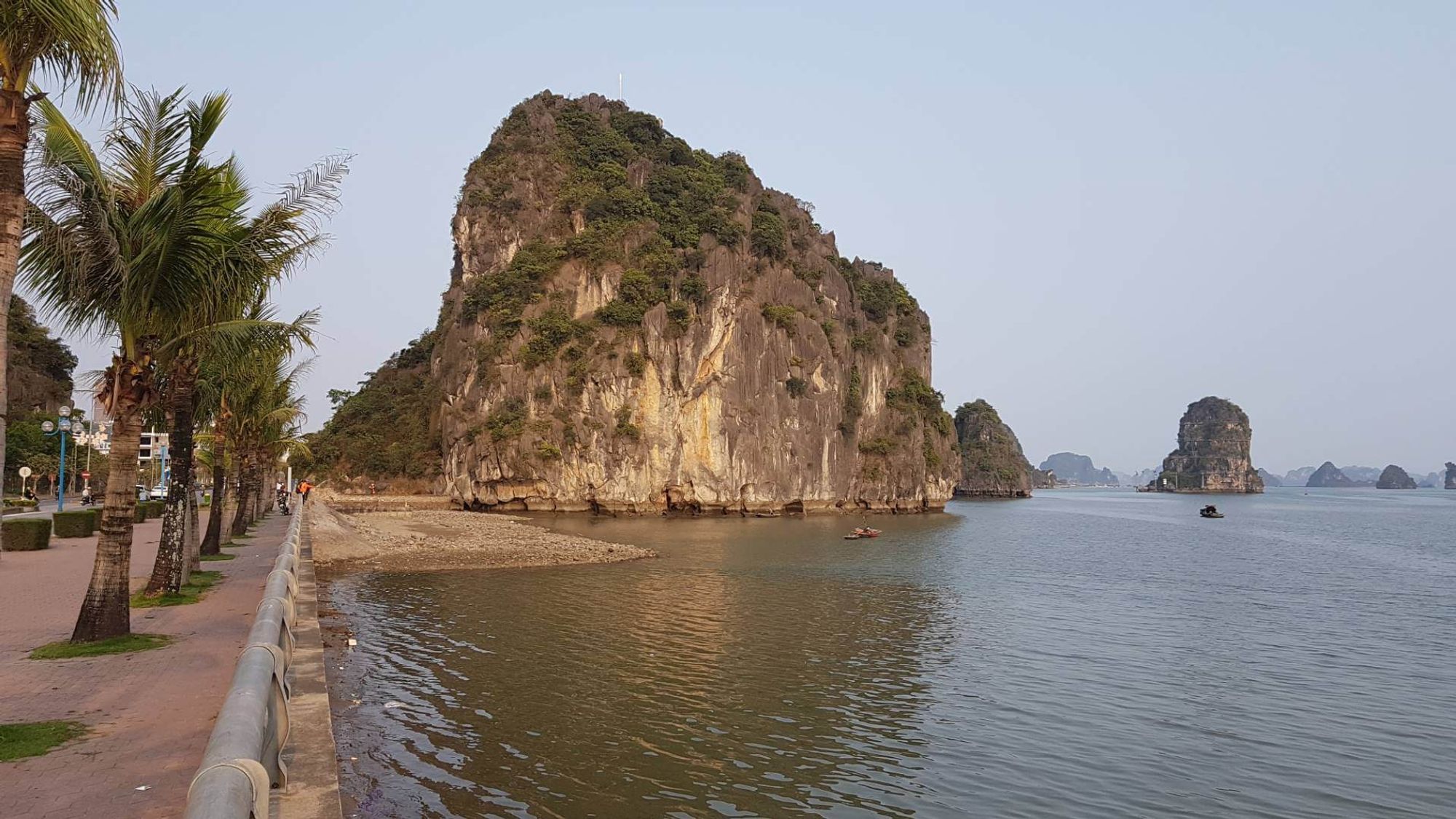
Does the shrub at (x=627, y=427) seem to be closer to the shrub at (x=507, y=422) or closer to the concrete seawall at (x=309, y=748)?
the shrub at (x=507, y=422)

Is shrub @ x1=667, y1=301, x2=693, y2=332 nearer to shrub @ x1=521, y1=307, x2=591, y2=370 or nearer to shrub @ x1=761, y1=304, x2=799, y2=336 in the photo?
shrub @ x1=521, y1=307, x2=591, y2=370

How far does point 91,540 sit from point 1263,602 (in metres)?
39.3

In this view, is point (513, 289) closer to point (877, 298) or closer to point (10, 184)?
point (877, 298)

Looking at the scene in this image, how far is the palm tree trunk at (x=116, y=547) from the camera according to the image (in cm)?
1246

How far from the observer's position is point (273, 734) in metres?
6.32

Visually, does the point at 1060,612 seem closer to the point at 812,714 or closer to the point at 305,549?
the point at 812,714

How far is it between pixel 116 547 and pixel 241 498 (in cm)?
2456

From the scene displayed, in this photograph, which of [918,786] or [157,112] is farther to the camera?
[157,112]

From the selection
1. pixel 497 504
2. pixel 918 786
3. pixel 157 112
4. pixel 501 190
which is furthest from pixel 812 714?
pixel 501 190

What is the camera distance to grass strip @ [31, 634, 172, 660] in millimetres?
11664

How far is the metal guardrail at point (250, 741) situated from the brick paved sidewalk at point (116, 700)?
3.25ft

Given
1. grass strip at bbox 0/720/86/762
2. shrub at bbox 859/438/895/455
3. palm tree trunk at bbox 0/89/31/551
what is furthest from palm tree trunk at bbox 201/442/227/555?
shrub at bbox 859/438/895/455

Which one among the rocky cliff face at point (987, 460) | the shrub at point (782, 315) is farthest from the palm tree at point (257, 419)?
the rocky cliff face at point (987, 460)

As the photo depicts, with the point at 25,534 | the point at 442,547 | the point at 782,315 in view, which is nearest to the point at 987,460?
the point at 782,315
